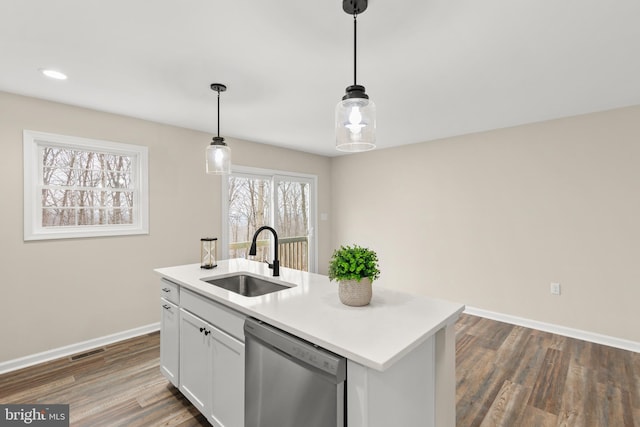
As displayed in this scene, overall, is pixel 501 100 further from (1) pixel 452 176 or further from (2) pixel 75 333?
(2) pixel 75 333

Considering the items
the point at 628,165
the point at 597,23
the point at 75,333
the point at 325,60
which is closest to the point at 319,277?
the point at 325,60

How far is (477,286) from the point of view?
13.0 feet

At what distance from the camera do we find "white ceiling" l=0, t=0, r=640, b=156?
5.16 feet

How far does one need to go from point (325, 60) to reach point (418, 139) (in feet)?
8.58

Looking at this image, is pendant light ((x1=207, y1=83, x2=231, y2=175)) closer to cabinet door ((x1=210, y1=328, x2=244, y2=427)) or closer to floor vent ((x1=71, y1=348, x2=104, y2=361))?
cabinet door ((x1=210, y1=328, x2=244, y2=427))

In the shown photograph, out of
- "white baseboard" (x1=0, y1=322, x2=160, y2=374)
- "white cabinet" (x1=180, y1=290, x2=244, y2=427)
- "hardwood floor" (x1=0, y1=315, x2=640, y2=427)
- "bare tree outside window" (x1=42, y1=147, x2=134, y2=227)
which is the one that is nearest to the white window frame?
"bare tree outside window" (x1=42, y1=147, x2=134, y2=227)

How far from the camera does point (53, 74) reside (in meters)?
2.26

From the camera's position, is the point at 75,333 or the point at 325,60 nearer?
the point at 325,60

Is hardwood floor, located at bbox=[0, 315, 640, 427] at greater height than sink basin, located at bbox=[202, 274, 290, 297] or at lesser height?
lesser

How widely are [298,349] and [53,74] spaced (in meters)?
2.69

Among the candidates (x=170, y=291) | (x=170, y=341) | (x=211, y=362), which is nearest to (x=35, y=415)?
(x=170, y=341)

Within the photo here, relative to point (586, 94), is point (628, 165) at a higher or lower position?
lower

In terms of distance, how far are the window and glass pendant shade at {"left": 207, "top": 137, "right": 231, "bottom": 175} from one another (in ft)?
4.82

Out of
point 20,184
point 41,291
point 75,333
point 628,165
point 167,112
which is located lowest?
point 75,333
